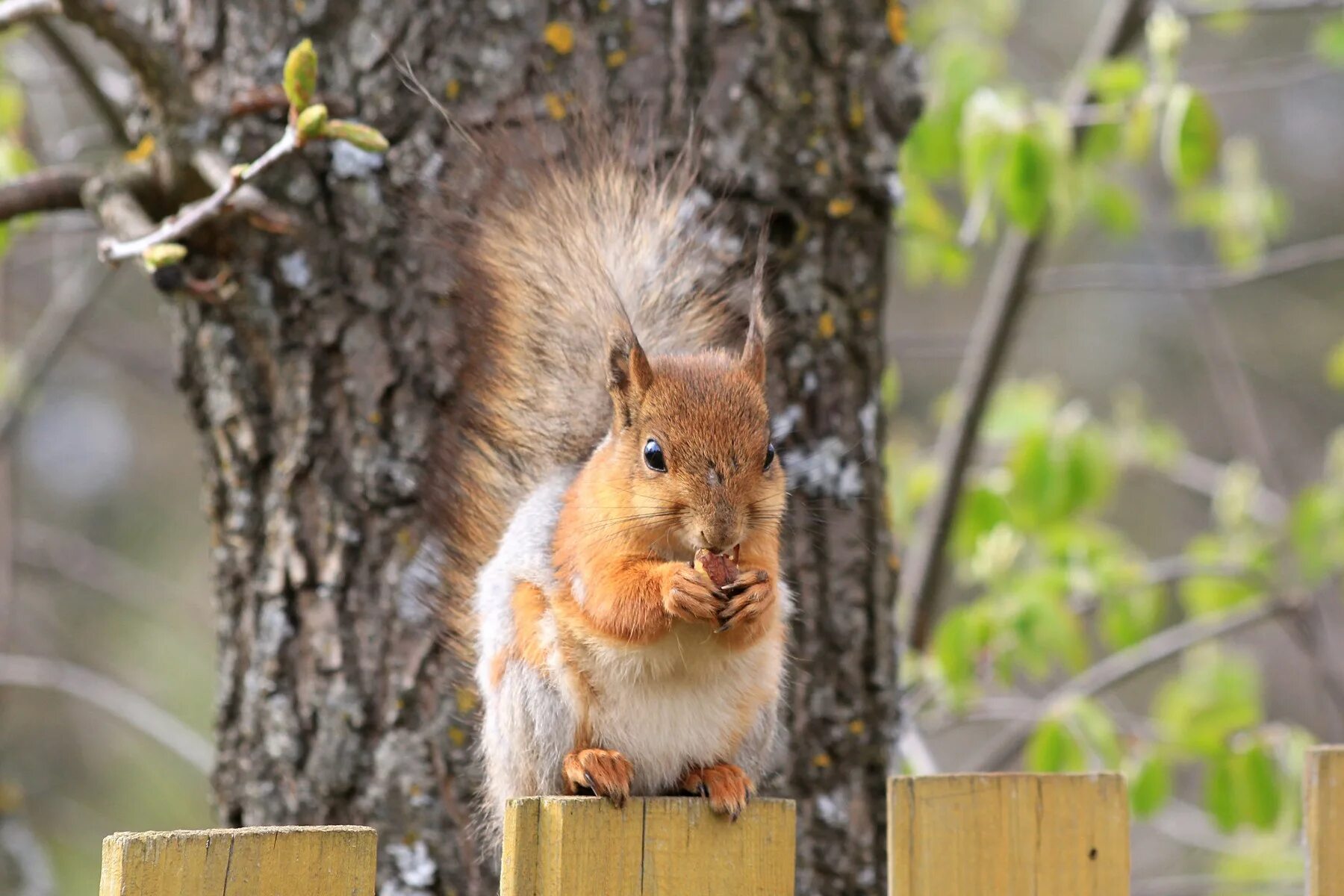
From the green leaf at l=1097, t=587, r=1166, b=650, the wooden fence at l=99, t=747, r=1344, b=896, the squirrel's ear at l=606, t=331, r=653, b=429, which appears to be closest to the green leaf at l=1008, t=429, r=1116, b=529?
the green leaf at l=1097, t=587, r=1166, b=650

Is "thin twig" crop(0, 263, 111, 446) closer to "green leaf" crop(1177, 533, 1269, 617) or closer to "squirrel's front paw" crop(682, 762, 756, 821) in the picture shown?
"squirrel's front paw" crop(682, 762, 756, 821)

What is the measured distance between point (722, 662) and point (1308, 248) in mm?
2070

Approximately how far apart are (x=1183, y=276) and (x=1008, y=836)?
2.14m

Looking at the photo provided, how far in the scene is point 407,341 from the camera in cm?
180

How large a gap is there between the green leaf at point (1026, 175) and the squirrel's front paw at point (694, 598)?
134 centimetres

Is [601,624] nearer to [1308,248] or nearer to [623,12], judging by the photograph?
[623,12]

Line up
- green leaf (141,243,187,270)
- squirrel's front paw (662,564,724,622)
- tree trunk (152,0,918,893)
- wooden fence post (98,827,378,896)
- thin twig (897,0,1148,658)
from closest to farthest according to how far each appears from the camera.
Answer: wooden fence post (98,827,378,896)
squirrel's front paw (662,564,724,622)
green leaf (141,243,187,270)
tree trunk (152,0,918,893)
thin twig (897,0,1148,658)

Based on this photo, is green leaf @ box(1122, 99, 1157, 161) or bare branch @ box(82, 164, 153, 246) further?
green leaf @ box(1122, 99, 1157, 161)

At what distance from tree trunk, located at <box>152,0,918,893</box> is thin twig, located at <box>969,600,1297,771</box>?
1.11 meters

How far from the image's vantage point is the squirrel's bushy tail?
1557mm

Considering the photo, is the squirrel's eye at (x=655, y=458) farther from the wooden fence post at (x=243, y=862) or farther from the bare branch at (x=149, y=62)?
the bare branch at (x=149, y=62)

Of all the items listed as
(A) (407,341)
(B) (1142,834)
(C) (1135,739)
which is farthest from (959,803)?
(B) (1142,834)

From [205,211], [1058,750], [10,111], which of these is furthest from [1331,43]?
[10,111]

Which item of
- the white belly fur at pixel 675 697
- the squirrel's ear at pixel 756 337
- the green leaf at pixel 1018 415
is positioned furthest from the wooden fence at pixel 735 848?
the green leaf at pixel 1018 415
